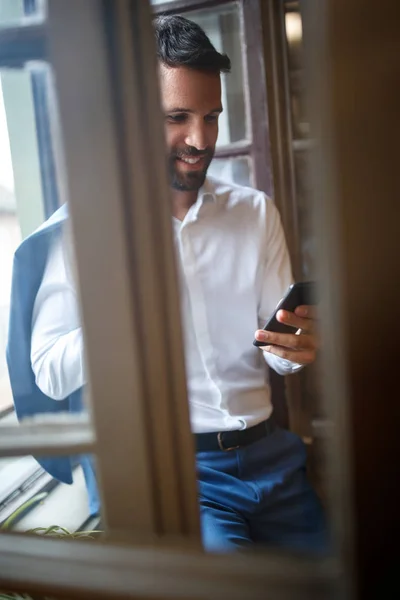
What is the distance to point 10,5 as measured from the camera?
576 millimetres

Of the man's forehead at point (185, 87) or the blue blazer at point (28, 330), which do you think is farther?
the man's forehead at point (185, 87)

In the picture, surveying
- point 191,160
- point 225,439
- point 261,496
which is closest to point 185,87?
point 191,160

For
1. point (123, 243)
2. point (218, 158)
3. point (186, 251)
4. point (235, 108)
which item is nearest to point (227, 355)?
point (186, 251)

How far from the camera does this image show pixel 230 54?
1.38m

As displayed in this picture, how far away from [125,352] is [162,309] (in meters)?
0.06

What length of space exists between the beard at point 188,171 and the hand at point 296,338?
0.46 meters

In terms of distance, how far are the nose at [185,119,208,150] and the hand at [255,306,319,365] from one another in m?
0.50

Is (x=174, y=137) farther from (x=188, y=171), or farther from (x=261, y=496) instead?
(x=261, y=496)

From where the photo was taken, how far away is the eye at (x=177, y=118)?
121cm

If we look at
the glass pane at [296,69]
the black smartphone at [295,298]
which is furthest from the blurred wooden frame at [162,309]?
the glass pane at [296,69]

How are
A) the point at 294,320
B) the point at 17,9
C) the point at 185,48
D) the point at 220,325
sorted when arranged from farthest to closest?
the point at 220,325
the point at 185,48
the point at 294,320
the point at 17,9

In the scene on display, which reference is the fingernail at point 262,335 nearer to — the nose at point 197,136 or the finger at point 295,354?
the finger at point 295,354

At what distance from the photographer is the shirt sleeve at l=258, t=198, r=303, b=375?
1.31 m

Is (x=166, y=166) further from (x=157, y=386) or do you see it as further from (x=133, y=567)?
(x=133, y=567)
